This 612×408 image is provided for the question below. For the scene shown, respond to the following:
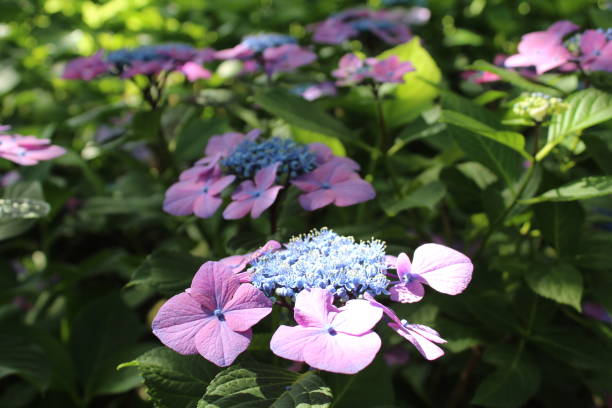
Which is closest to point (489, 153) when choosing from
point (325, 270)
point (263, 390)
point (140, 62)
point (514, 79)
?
point (514, 79)

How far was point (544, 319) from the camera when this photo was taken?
133 centimetres

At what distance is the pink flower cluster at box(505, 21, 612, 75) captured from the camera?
1.20 metres

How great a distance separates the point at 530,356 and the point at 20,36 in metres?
2.42

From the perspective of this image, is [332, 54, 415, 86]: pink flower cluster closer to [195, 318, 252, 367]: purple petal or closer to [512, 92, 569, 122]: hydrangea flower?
[512, 92, 569, 122]: hydrangea flower

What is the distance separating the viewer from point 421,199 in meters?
1.19

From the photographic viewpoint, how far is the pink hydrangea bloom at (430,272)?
0.79 meters

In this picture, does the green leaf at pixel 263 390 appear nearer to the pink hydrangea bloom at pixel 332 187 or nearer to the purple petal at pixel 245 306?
the purple petal at pixel 245 306

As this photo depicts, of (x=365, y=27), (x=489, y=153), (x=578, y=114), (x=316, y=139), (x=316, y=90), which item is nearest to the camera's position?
(x=578, y=114)

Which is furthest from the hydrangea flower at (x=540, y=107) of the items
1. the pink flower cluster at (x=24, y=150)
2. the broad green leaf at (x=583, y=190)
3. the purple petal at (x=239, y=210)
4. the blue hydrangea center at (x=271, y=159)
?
the pink flower cluster at (x=24, y=150)

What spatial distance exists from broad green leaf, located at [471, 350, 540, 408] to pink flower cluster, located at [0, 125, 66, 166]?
992 millimetres

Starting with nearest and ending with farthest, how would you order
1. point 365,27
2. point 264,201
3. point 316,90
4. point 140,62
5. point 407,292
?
point 407,292, point 264,201, point 140,62, point 316,90, point 365,27

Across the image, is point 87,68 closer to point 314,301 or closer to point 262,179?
point 262,179

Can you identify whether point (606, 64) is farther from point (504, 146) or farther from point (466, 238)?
point (466, 238)

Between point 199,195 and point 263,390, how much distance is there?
1.40ft
